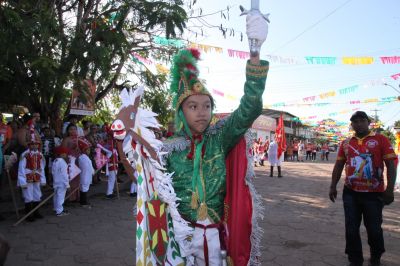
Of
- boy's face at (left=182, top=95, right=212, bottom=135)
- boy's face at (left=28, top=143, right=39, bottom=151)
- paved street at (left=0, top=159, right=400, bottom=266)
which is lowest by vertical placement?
paved street at (left=0, top=159, right=400, bottom=266)

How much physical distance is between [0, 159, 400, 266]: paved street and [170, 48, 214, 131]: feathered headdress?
2762 mm

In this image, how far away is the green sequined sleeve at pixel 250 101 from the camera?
1934 millimetres

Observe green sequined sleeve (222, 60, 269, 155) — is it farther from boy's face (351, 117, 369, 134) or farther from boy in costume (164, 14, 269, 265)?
boy's face (351, 117, 369, 134)

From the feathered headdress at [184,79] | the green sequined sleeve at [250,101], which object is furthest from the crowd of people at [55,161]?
the green sequined sleeve at [250,101]

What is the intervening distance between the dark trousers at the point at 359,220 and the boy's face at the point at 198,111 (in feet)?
8.75

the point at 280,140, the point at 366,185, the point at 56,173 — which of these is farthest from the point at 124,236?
the point at 280,140

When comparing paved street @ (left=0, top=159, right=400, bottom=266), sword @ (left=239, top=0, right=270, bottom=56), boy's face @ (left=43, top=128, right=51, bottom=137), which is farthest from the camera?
boy's face @ (left=43, top=128, right=51, bottom=137)

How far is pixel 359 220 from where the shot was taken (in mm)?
4070

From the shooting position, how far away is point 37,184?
249 inches

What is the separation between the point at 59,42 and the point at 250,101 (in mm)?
6460

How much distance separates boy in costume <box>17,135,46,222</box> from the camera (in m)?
6.15

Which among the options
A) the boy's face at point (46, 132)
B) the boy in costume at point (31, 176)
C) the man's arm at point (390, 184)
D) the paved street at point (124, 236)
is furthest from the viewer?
the boy's face at point (46, 132)

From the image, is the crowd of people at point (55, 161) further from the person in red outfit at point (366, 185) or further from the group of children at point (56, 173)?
the person in red outfit at point (366, 185)

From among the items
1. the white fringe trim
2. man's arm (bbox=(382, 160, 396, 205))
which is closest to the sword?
the white fringe trim
